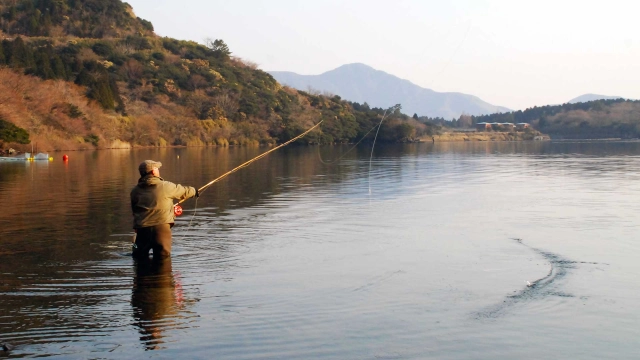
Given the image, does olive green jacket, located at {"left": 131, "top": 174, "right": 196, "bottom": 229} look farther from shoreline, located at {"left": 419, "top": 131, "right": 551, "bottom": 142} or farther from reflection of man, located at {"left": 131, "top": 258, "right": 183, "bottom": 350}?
shoreline, located at {"left": 419, "top": 131, "right": 551, "bottom": 142}

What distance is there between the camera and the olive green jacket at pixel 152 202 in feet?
35.1

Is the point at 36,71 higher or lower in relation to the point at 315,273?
higher

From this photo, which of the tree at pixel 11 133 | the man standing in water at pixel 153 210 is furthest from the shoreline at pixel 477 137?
the man standing in water at pixel 153 210

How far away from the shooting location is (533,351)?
7.01 metres

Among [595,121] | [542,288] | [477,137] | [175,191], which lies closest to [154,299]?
[175,191]

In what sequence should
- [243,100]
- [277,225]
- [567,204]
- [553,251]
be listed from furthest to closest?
[243,100] < [567,204] < [277,225] < [553,251]

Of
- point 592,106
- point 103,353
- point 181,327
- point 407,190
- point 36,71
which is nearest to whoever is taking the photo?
point 103,353

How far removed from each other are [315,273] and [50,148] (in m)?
47.4

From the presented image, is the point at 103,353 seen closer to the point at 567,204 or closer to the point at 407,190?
the point at 567,204

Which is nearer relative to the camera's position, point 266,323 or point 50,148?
point 266,323

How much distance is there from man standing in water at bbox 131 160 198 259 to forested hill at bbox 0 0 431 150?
37112mm

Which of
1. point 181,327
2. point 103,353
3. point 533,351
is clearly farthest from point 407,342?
point 103,353

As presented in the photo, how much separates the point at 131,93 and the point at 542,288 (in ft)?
269

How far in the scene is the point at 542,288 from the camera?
9461 millimetres
